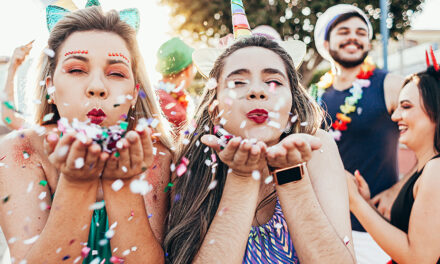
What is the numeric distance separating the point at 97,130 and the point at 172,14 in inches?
442

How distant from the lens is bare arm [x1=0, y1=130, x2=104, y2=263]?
1.46 metres

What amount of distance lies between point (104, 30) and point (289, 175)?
3.82 ft

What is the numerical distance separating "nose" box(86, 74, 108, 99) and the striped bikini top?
102 cm

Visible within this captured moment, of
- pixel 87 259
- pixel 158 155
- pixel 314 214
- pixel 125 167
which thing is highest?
pixel 125 167

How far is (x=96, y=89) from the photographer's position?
1.60 m

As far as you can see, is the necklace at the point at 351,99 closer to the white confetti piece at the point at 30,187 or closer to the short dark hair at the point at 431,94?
the short dark hair at the point at 431,94

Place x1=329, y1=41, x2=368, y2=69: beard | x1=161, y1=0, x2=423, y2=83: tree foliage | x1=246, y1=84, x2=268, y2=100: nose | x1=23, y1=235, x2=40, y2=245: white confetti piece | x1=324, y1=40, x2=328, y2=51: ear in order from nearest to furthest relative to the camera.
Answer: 1. x1=23, y1=235, x2=40, y2=245: white confetti piece
2. x1=246, y1=84, x2=268, y2=100: nose
3. x1=329, y1=41, x2=368, y2=69: beard
4. x1=324, y1=40, x2=328, y2=51: ear
5. x1=161, y1=0, x2=423, y2=83: tree foliage

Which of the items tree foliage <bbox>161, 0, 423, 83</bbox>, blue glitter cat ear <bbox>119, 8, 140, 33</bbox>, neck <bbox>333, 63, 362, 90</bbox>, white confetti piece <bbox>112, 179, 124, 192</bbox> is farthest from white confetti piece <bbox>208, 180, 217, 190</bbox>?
tree foliage <bbox>161, 0, 423, 83</bbox>

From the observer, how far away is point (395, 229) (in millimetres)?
2248

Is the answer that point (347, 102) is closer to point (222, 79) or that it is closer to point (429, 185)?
point (429, 185)

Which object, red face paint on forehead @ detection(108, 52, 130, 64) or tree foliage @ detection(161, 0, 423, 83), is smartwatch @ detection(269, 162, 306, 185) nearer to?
red face paint on forehead @ detection(108, 52, 130, 64)

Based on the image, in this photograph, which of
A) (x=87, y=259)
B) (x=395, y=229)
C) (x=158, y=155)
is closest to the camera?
(x=87, y=259)

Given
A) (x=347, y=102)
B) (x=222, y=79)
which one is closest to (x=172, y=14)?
(x=347, y=102)

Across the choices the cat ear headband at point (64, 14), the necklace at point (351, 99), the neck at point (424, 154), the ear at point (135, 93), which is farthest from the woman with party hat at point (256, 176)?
the necklace at point (351, 99)
